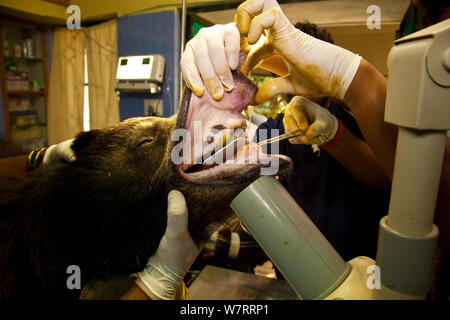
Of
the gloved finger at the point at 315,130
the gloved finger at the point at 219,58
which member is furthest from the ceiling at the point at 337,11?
the gloved finger at the point at 219,58

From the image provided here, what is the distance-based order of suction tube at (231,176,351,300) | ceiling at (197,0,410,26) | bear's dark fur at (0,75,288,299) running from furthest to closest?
ceiling at (197,0,410,26)
bear's dark fur at (0,75,288,299)
suction tube at (231,176,351,300)

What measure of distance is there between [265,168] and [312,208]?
2.90 ft

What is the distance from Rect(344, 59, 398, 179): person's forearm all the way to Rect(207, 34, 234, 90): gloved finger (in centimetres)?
30

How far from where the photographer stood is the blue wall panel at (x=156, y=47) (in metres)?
1.83

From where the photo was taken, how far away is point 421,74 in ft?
1.06

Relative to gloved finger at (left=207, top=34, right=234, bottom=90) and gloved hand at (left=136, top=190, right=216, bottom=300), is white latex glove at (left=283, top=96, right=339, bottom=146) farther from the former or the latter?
gloved hand at (left=136, top=190, right=216, bottom=300)

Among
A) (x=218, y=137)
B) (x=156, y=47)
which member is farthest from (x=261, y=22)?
(x=156, y=47)

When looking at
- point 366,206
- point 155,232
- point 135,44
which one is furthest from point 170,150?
point 135,44

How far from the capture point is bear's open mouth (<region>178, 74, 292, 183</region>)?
680mm

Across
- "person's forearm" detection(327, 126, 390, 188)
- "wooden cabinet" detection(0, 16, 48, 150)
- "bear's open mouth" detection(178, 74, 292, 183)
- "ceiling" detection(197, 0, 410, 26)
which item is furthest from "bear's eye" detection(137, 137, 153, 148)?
"wooden cabinet" detection(0, 16, 48, 150)

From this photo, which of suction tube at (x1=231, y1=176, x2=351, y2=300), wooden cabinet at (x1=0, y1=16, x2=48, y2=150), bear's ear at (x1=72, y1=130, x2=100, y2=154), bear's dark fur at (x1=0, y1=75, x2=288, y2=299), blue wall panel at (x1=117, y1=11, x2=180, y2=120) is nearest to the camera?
suction tube at (x1=231, y1=176, x2=351, y2=300)

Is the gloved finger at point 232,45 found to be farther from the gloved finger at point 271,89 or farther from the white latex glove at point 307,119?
the white latex glove at point 307,119

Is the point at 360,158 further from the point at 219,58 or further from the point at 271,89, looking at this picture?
the point at 219,58

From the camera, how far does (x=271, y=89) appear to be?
74cm
